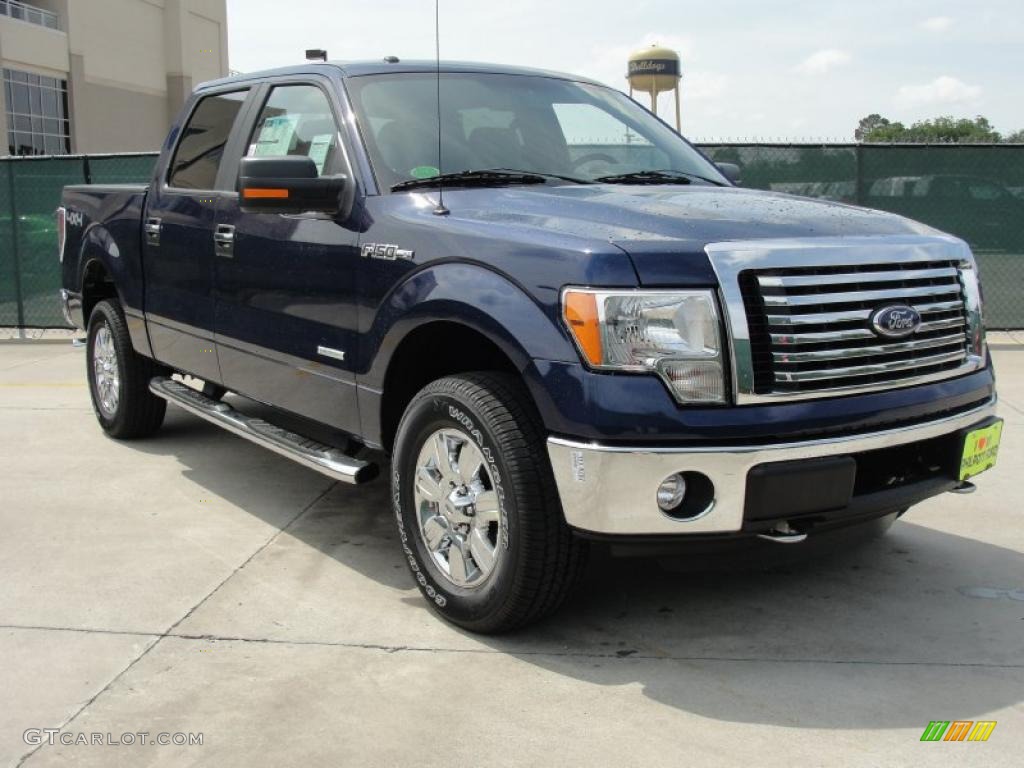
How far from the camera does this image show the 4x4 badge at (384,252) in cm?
402

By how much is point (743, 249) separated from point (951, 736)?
149 cm

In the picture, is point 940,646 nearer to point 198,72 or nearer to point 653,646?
point 653,646

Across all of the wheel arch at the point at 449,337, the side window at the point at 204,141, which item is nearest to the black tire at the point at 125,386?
the side window at the point at 204,141

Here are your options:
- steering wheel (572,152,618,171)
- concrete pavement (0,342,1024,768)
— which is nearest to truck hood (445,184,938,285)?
steering wheel (572,152,618,171)

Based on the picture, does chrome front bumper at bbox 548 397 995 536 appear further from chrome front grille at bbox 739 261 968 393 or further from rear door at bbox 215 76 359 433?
rear door at bbox 215 76 359 433

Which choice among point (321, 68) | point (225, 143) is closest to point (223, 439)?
point (225, 143)

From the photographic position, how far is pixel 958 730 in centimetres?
318

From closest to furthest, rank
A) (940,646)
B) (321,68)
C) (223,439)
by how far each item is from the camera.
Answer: (940,646) → (321,68) → (223,439)

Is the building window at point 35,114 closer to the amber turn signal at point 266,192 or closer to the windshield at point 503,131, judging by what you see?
the windshield at point 503,131

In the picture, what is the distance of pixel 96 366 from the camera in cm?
697

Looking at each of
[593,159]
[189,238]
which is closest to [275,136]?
[189,238]

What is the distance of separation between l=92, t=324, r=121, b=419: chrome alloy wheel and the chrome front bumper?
13.3 feet

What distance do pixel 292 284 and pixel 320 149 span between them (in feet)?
1.91

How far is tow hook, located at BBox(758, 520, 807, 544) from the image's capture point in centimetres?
344
